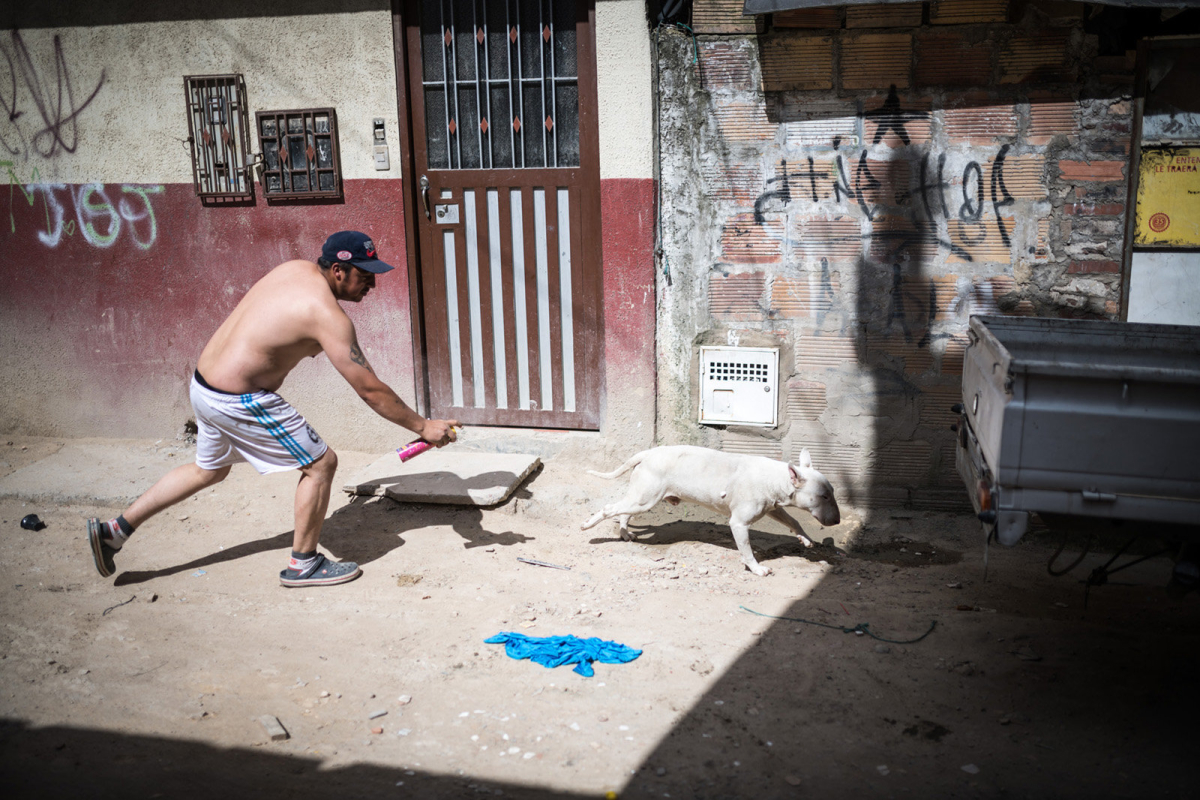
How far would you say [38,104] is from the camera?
671 cm

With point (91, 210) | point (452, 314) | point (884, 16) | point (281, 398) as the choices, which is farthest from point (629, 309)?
point (91, 210)

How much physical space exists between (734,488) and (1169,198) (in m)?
3.15

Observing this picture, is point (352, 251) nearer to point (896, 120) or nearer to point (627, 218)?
point (627, 218)

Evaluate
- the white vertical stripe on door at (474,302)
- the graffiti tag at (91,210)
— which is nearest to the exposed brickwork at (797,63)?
the white vertical stripe on door at (474,302)

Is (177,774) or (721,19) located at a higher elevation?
(721,19)

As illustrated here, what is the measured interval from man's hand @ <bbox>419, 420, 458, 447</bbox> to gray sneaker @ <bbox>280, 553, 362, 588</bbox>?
92 centimetres

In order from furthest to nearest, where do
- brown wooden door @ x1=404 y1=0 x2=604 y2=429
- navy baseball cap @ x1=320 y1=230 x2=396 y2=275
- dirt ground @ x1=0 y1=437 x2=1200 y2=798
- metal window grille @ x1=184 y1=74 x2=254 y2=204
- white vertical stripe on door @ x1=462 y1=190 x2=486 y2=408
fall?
metal window grille @ x1=184 y1=74 x2=254 y2=204, white vertical stripe on door @ x1=462 y1=190 x2=486 y2=408, brown wooden door @ x1=404 y1=0 x2=604 y2=429, navy baseball cap @ x1=320 y1=230 x2=396 y2=275, dirt ground @ x1=0 y1=437 x2=1200 y2=798

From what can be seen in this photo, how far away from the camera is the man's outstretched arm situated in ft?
14.5

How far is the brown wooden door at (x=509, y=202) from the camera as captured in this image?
6059 mm

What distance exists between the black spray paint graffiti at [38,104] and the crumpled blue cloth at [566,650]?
5.38m

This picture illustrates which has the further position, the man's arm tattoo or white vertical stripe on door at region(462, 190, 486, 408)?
white vertical stripe on door at region(462, 190, 486, 408)

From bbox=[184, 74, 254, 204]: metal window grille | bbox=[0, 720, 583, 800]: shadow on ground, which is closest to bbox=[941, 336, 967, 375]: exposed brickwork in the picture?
bbox=[0, 720, 583, 800]: shadow on ground

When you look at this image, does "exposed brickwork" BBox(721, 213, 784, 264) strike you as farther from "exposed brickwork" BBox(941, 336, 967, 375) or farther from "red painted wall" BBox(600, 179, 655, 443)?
"exposed brickwork" BBox(941, 336, 967, 375)

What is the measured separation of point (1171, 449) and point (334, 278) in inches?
150
